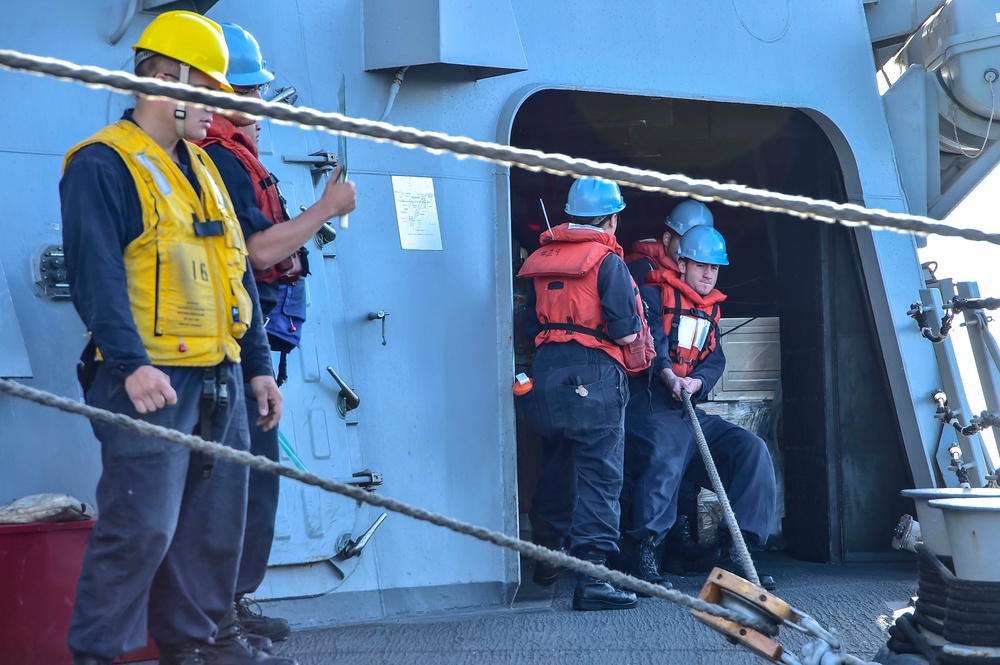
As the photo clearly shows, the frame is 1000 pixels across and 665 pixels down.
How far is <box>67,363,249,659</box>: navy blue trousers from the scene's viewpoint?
2.43m

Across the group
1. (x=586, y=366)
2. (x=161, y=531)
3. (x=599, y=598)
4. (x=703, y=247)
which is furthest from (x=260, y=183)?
(x=703, y=247)

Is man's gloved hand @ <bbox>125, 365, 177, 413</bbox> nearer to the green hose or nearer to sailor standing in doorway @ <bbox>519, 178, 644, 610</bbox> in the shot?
the green hose

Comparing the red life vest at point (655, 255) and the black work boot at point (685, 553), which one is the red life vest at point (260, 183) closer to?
the red life vest at point (655, 255)

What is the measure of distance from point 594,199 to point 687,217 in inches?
40.9

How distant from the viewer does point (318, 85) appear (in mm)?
4184

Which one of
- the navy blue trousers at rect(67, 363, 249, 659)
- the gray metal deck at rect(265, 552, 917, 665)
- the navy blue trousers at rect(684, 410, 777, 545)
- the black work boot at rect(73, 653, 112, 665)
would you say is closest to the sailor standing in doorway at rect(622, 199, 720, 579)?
the navy blue trousers at rect(684, 410, 777, 545)

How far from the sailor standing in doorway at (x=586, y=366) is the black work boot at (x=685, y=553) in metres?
1.00

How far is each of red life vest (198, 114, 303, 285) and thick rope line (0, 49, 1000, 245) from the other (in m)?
A: 1.49

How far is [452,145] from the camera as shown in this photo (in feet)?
5.39

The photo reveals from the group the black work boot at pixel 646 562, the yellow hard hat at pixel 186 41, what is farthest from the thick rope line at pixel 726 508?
the yellow hard hat at pixel 186 41

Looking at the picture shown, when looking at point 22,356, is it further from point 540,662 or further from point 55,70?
point 55,70

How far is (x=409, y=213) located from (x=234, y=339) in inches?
65.7

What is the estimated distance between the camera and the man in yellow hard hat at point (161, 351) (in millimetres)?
2430

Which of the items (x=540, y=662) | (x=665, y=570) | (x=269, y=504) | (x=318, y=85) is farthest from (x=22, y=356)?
(x=665, y=570)
